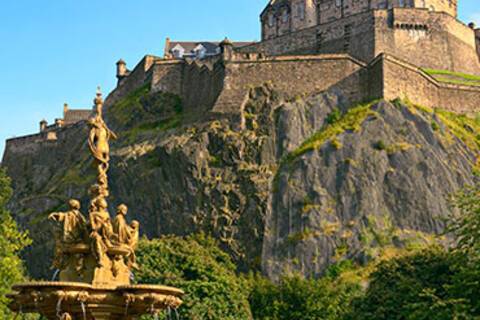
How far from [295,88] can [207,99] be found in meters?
7.31

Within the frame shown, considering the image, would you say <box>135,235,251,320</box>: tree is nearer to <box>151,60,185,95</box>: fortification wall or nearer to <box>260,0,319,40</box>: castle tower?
<box>151,60,185,95</box>: fortification wall

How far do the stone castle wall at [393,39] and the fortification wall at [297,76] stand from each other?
712 centimetres

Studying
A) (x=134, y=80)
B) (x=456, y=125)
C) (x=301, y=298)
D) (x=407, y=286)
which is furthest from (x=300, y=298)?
(x=134, y=80)

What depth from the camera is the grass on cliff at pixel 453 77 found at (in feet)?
229

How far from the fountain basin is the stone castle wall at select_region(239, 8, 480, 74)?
182 feet

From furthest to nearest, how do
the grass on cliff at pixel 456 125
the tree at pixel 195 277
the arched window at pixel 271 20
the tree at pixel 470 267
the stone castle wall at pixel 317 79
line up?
the arched window at pixel 271 20
the stone castle wall at pixel 317 79
the grass on cliff at pixel 456 125
the tree at pixel 195 277
the tree at pixel 470 267

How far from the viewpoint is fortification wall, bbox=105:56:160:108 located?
246ft

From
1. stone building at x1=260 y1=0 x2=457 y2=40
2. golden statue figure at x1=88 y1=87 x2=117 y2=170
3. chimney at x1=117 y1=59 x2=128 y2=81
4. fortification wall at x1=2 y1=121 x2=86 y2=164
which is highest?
stone building at x1=260 y1=0 x2=457 y2=40

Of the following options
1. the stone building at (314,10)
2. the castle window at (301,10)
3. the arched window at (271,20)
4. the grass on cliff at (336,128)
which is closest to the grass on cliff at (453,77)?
the stone building at (314,10)

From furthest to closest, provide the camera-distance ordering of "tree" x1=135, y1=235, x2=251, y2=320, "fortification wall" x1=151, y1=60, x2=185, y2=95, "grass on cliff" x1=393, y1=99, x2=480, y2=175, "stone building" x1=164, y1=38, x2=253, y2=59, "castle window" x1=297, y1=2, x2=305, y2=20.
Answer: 1. "stone building" x1=164, y1=38, x2=253, y2=59
2. "castle window" x1=297, y1=2, x2=305, y2=20
3. "fortification wall" x1=151, y1=60, x2=185, y2=95
4. "grass on cliff" x1=393, y1=99, x2=480, y2=175
5. "tree" x1=135, y1=235, x2=251, y2=320

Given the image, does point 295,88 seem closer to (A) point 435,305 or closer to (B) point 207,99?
(B) point 207,99

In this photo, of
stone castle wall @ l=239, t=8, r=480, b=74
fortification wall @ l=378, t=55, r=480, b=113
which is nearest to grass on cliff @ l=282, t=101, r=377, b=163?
fortification wall @ l=378, t=55, r=480, b=113

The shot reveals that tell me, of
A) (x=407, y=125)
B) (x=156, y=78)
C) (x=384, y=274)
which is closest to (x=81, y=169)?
(x=156, y=78)

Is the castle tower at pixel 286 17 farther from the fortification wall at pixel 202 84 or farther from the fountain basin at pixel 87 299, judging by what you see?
the fountain basin at pixel 87 299
